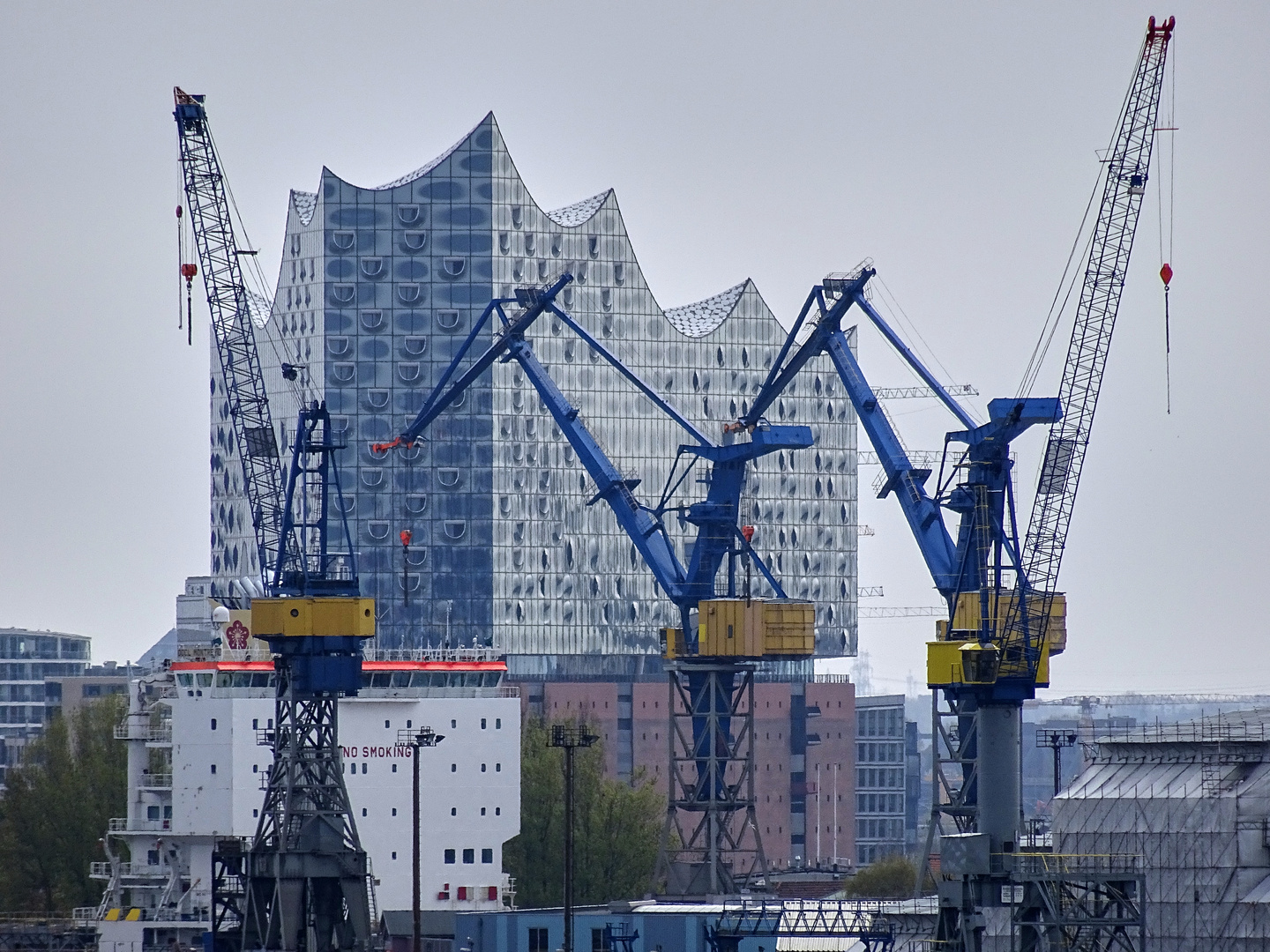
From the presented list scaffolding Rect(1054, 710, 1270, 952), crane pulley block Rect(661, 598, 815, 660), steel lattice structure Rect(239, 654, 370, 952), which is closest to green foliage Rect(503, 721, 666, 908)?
crane pulley block Rect(661, 598, 815, 660)

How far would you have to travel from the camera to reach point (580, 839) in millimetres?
135125

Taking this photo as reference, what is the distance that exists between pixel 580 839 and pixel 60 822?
24685mm

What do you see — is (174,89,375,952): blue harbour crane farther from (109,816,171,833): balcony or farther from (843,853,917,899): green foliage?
(843,853,917,899): green foliage

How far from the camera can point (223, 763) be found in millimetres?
108562

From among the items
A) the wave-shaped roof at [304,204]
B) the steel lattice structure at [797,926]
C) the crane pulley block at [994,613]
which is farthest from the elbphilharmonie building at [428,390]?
the crane pulley block at [994,613]

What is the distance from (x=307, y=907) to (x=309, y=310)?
10288cm

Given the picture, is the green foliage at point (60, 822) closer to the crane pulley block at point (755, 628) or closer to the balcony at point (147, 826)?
the balcony at point (147, 826)

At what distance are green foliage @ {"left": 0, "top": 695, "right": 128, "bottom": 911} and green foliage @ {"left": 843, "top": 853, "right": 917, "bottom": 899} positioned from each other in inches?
1522

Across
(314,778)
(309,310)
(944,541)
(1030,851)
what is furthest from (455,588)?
(1030,851)

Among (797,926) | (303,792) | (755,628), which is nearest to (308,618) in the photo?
(303,792)

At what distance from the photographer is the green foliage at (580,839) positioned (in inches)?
5207

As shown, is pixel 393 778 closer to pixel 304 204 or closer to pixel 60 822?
pixel 60 822

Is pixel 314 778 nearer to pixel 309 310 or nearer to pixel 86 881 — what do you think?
pixel 86 881

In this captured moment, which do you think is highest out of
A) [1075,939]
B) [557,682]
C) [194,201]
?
[194,201]
